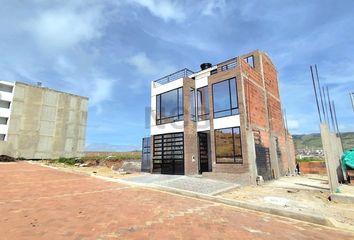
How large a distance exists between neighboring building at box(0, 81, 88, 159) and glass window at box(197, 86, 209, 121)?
3832 cm

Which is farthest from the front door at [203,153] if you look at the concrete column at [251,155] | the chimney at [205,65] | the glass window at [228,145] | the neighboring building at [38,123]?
the neighboring building at [38,123]

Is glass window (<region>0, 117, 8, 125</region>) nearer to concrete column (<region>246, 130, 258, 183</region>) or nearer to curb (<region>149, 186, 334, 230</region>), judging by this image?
curb (<region>149, 186, 334, 230</region>)

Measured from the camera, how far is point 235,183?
14359 millimetres

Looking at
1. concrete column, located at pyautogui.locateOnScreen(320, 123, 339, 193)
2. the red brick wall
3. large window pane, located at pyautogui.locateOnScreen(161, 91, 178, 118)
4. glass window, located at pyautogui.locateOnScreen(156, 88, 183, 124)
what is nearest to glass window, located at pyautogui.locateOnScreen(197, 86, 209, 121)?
glass window, located at pyautogui.locateOnScreen(156, 88, 183, 124)

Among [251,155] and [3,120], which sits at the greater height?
[3,120]

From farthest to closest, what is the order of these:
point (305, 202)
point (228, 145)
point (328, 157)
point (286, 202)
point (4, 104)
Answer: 1. point (4, 104)
2. point (228, 145)
3. point (328, 157)
4. point (305, 202)
5. point (286, 202)

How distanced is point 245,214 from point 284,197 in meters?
3.83

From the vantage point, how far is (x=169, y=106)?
19.5m

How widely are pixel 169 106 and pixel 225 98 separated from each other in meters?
5.20

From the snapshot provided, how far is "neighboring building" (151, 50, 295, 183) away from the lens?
1541 cm

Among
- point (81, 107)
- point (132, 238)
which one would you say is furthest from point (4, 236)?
point (81, 107)

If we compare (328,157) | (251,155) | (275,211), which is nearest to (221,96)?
(251,155)

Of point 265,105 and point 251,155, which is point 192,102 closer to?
point 265,105

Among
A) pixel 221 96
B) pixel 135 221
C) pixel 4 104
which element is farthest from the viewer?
pixel 4 104
